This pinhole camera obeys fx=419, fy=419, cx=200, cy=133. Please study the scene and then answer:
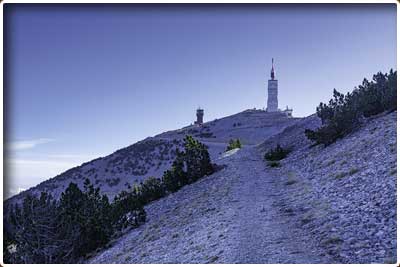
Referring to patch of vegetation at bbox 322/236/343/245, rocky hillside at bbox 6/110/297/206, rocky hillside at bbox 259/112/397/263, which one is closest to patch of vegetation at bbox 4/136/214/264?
rocky hillside at bbox 259/112/397/263

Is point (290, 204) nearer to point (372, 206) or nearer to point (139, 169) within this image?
point (372, 206)

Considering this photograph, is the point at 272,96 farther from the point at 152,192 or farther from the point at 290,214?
the point at 290,214

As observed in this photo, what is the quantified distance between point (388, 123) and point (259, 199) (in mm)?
10543

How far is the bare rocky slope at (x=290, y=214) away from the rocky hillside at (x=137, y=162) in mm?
23480

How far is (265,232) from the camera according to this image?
13.1m

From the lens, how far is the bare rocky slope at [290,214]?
11.1 metres

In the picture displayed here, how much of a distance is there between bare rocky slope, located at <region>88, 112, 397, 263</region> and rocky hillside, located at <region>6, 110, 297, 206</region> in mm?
23480

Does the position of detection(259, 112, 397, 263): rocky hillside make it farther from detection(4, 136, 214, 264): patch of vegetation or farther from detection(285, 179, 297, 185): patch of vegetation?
detection(4, 136, 214, 264): patch of vegetation

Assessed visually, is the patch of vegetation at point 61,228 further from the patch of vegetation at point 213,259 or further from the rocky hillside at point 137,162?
the rocky hillside at point 137,162

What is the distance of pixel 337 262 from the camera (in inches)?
389

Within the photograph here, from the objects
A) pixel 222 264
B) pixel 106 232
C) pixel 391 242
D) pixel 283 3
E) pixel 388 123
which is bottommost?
pixel 106 232

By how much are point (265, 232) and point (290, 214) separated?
2.30m

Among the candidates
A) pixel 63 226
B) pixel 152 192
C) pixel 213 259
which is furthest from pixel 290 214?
pixel 152 192

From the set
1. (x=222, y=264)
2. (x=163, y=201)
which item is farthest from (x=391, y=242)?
(x=163, y=201)
